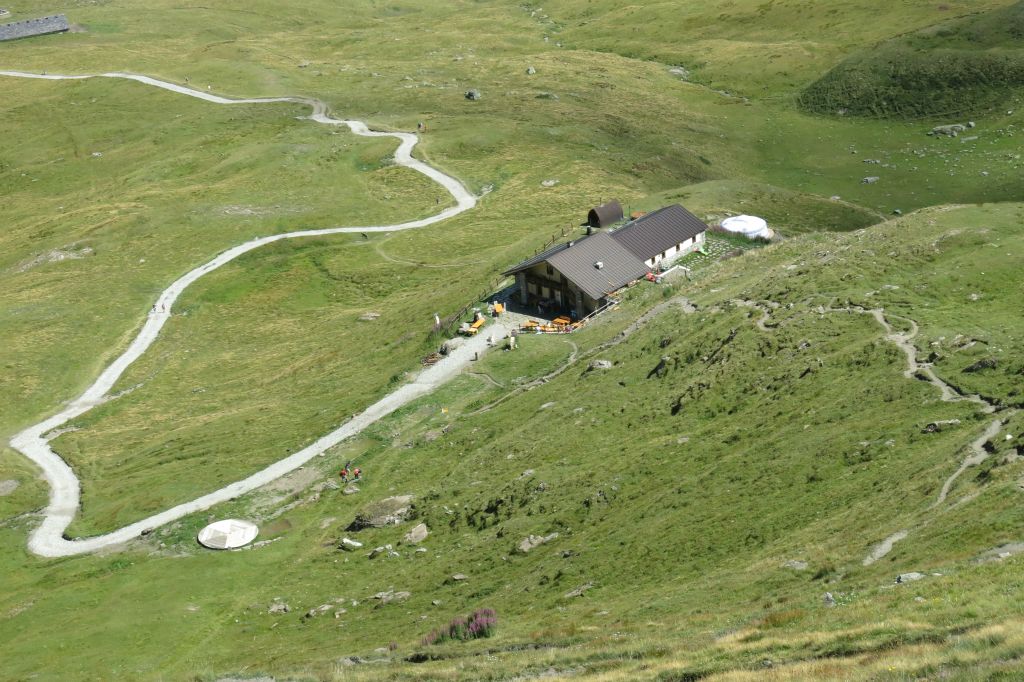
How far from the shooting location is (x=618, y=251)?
90875 mm

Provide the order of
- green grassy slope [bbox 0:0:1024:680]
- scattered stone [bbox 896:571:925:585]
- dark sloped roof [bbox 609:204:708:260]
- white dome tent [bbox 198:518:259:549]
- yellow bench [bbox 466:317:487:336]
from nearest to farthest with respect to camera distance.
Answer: scattered stone [bbox 896:571:925:585]
green grassy slope [bbox 0:0:1024:680]
white dome tent [bbox 198:518:259:549]
yellow bench [bbox 466:317:487:336]
dark sloped roof [bbox 609:204:708:260]

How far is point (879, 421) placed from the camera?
158ft

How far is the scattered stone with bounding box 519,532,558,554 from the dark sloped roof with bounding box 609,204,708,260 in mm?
45698

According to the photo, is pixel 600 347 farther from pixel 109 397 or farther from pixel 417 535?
pixel 109 397

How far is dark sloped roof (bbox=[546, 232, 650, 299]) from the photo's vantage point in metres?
86.1

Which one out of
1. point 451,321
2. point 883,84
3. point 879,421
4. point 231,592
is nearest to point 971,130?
point 883,84

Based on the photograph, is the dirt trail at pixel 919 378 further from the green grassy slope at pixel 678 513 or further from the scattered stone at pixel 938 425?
the scattered stone at pixel 938 425

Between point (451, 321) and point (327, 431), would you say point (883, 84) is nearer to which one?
point (451, 321)

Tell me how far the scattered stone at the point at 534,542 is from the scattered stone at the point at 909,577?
22171mm

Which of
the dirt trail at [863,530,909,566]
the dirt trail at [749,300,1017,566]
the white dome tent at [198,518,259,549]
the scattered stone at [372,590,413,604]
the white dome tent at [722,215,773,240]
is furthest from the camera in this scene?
the white dome tent at [722,215,773,240]

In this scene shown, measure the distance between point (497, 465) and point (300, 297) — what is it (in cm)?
6360

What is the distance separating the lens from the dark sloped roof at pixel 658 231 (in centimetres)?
9312

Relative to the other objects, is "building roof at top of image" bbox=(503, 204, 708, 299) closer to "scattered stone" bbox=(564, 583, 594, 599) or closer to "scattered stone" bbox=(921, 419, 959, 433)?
"scattered stone" bbox=(921, 419, 959, 433)

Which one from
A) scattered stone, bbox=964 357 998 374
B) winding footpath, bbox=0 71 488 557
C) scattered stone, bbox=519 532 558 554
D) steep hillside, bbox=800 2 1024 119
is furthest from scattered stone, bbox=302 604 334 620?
steep hillside, bbox=800 2 1024 119
